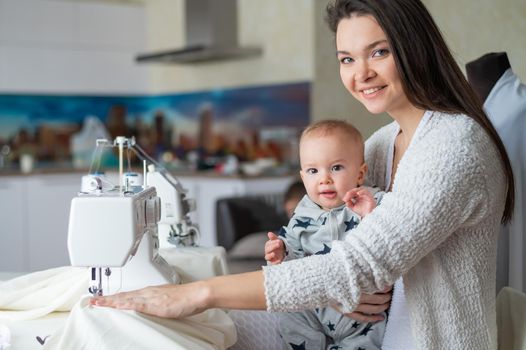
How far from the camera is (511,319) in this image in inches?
71.2

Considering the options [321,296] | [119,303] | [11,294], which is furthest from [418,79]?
[11,294]

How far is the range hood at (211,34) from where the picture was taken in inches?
232

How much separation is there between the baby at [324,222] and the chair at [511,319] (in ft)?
1.07

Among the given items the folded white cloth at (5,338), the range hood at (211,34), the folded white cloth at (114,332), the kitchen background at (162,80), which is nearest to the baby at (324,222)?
the folded white cloth at (114,332)

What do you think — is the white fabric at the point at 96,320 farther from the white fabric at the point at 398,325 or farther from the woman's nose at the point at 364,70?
the woman's nose at the point at 364,70

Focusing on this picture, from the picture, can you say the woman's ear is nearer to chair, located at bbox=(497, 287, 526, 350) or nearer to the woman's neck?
the woman's neck

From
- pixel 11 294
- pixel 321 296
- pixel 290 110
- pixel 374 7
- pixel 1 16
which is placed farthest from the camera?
pixel 1 16

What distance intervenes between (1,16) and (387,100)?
17.8ft

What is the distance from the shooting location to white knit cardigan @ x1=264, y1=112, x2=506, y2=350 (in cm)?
143

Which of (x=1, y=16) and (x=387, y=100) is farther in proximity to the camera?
(x=1, y=16)

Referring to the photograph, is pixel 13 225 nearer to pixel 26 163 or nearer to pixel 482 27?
pixel 26 163

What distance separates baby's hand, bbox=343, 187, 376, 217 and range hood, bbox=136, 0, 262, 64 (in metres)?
4.34

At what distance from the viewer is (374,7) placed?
1.55 meters

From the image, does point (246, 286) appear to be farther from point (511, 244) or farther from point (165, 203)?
point (511, 244)
